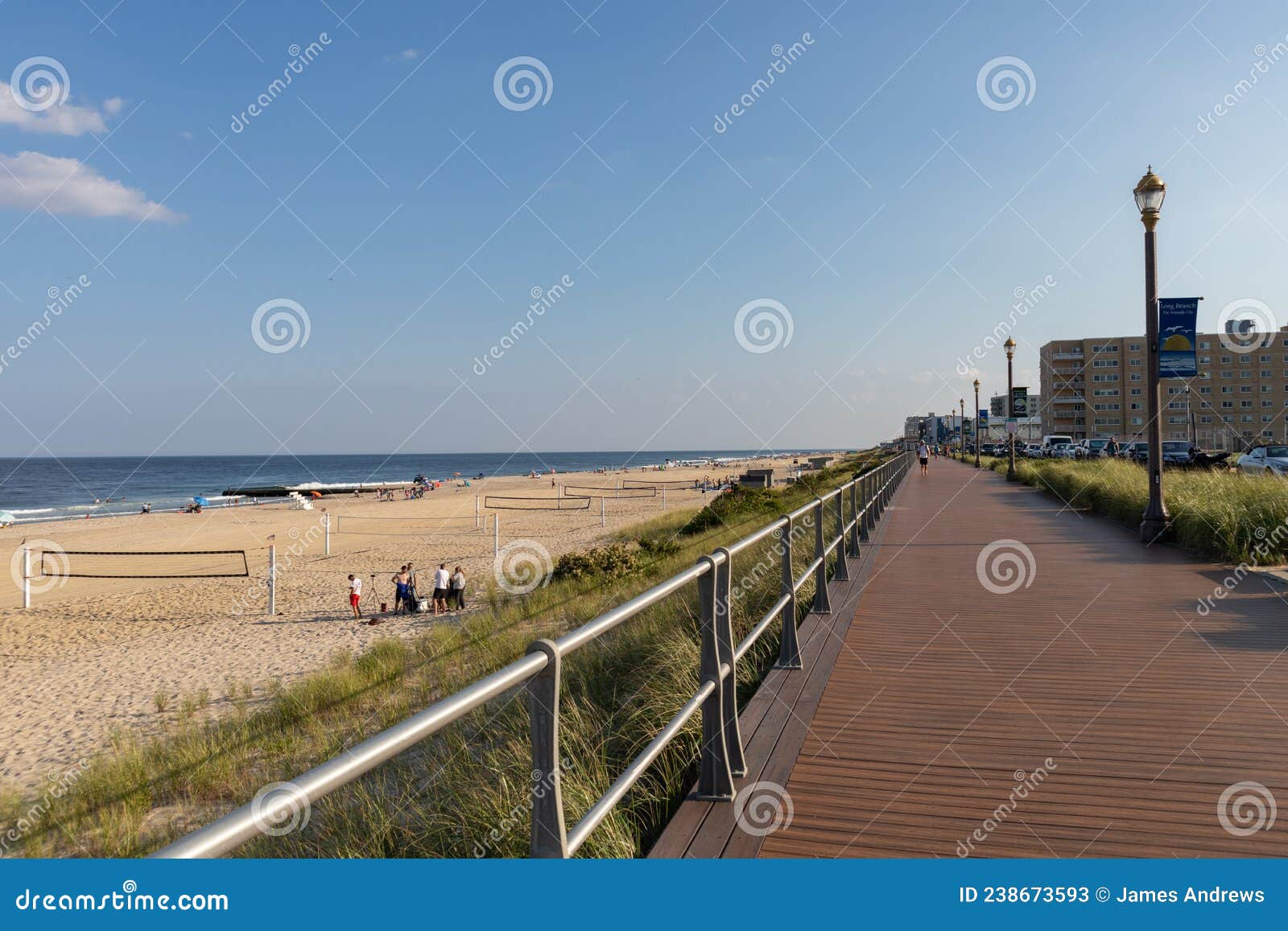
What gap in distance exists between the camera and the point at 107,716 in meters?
9.77

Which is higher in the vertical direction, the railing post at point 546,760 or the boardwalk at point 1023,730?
the railing post at point 546,760

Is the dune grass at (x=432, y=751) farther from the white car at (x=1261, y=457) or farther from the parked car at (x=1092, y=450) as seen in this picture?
the parked car at (x=1092, y=450)

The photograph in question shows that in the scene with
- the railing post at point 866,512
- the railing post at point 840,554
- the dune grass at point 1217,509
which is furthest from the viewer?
the railing post at point 866,512

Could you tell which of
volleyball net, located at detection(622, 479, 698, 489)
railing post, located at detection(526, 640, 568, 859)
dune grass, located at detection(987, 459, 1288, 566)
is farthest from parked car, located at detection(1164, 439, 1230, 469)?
volleyball net, located at detection(622, 479, 698, 489)

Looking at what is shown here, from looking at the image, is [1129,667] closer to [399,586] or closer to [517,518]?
[399,586]

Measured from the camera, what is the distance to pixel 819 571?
7316 millimetres

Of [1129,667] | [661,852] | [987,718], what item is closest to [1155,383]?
[1129,667]

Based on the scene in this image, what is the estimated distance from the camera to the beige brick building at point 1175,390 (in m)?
107

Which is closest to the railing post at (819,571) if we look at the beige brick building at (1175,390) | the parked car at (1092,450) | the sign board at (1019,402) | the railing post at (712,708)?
the railing post at (712,708)

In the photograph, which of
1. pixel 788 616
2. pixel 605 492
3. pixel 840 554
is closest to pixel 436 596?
pixel 840 554

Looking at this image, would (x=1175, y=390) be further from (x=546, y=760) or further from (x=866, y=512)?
(x=546, y=760)

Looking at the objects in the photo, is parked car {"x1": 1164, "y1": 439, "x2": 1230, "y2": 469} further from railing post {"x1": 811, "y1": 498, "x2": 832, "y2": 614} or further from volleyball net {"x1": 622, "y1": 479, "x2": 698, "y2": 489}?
volleyball net {"x1": 622, "y1": 479, "x2": 698, "y2": 489}

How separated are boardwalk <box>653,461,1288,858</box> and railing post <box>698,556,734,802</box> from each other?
8 centimetres

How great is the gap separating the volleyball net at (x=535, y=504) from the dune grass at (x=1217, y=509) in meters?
29.9
